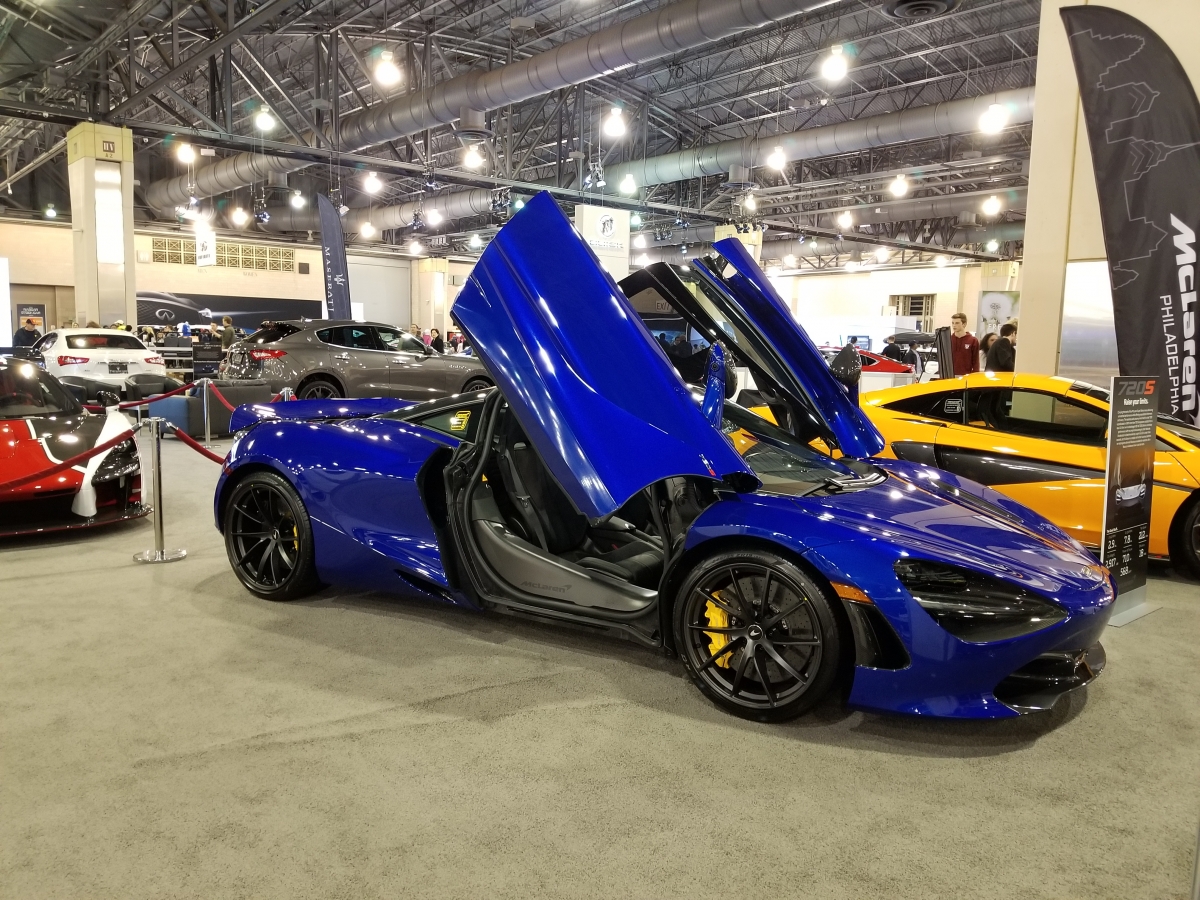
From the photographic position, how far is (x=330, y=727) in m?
2.96

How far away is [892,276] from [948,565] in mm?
33820

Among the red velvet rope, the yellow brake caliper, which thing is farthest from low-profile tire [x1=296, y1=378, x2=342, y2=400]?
the yellow brake caliper

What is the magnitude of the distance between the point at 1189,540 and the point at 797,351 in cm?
303

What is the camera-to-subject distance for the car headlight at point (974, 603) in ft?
8.65

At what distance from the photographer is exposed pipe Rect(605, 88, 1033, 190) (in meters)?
14.1

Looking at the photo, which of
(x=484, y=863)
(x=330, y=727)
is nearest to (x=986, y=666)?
(x=484, y=863)

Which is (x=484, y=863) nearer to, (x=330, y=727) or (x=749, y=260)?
(x=330, y=727)

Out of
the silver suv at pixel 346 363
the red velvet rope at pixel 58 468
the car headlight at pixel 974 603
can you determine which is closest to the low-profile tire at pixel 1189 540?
the car headlight at pixel 974 603

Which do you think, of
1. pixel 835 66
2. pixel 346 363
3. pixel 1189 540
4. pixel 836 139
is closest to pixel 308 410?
pixel 1189 540

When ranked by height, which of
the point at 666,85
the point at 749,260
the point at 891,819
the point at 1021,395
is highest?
the point at 666,85

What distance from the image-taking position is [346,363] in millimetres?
10805

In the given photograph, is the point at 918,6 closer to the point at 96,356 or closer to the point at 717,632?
the point at 717,632

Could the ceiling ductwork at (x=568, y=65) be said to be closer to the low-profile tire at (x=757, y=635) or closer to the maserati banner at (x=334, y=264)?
the maserati banner at (x=334, y=264)

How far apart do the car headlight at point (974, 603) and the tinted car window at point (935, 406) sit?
325 centimetres
